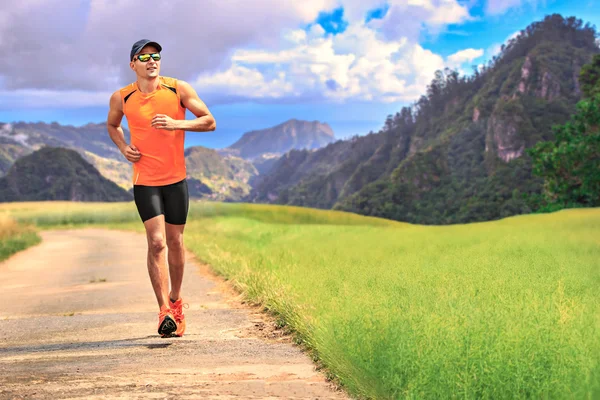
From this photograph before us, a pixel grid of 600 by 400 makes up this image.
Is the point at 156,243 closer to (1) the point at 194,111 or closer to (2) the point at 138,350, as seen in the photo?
(2) the point at 138,350

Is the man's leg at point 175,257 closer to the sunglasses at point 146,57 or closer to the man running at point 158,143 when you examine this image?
the man running at point 158,143

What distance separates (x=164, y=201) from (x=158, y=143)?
2.09ft

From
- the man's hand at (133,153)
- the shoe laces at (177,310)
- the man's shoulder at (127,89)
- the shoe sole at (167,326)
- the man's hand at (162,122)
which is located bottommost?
the shoe sole at (167,326)

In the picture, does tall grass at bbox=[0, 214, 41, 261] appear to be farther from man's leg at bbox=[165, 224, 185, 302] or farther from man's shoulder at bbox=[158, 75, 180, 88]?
man's shoulder at bbox=[158, 75, 180, 88]

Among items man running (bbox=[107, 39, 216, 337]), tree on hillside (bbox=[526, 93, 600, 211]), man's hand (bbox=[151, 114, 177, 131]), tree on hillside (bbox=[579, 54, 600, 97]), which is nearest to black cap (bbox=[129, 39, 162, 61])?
man running (bbox=[107, 39, 216, 337])

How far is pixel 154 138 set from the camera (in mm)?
6820

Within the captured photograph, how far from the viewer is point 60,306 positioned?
1073 centimetres

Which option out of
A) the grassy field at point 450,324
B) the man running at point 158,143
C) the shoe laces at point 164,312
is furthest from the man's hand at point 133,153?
the grassy field at point 450,324

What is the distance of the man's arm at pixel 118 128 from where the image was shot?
22.4 feet

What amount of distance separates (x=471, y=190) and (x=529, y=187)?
32.3 meters

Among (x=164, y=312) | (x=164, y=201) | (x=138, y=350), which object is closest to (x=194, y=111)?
(x=164, y=201)

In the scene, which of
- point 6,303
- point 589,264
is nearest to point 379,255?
point 589,264

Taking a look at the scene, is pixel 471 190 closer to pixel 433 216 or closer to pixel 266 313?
pixel 433 216

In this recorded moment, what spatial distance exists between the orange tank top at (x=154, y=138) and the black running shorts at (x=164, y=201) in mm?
75
